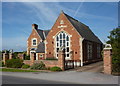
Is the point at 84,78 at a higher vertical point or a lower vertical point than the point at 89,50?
lower

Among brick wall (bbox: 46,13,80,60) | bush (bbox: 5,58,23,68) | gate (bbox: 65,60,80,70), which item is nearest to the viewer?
gate (bbox: 65,60,80,70)

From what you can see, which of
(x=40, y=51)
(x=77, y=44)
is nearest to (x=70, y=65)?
(x=77, y=44)

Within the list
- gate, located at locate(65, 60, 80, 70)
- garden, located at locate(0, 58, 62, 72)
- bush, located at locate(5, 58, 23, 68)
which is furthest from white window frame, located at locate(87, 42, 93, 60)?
bush, located at locate(5, 58, 23, 68)

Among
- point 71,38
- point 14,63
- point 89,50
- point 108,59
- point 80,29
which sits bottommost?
point 14,63

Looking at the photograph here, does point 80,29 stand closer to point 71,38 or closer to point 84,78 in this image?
point 71,38

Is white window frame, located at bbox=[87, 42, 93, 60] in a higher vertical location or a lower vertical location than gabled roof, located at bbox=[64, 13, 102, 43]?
lower

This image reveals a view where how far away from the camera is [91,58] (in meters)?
28.4

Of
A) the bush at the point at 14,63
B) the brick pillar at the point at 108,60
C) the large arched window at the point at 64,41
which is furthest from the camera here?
the large arched window at the point at 64,41

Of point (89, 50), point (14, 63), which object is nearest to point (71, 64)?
point (89, 50)

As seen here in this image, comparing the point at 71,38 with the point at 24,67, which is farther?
the point at 71,38

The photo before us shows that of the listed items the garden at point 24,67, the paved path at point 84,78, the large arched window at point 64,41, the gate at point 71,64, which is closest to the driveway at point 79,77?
the paved path at point 84,78

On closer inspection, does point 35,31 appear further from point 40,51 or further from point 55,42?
point 55,42

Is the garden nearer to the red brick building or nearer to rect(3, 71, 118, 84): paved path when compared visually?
rect(3, 71, 118, 84): paved path

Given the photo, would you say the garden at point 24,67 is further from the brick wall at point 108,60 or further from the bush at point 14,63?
the brick wall at point 108,60
